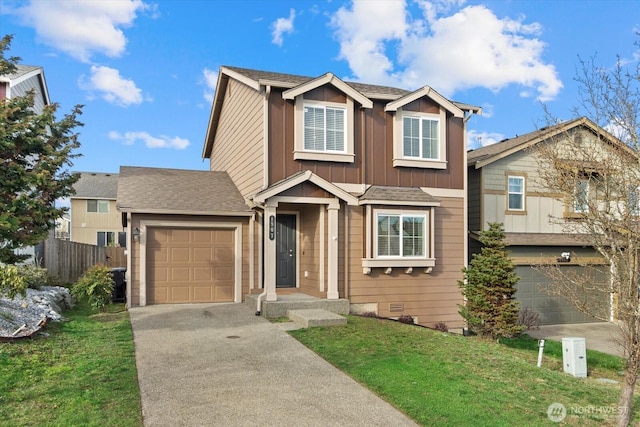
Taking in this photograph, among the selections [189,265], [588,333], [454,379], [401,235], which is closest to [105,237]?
[189,265]

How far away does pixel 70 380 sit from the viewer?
19.2ft

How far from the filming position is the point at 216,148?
59.3 ft

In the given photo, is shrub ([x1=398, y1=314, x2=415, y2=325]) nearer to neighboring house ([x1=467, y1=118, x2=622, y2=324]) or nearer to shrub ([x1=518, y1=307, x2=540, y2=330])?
shrub ([x1=518, y1=307, x2=540, y2=330])

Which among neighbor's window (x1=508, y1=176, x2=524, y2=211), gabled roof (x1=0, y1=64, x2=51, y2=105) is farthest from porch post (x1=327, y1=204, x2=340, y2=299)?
gabled roof (x1=0, y1=64, x2=51, y2=105)

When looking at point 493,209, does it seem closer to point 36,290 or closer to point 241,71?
point 241,71

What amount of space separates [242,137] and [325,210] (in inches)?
142

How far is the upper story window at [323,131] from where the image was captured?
11.8 m

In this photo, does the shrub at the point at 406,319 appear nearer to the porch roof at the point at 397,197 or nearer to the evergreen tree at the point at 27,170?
the porch roof at the point at 397,197

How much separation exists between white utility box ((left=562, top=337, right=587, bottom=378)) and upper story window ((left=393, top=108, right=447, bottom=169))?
5795 mm

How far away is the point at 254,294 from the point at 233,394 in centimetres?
712

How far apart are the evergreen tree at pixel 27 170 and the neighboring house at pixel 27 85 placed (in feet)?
21.2

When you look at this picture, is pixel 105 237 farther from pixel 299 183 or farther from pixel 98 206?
pixel 299 183

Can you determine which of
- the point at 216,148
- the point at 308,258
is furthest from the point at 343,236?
the point at 216,148

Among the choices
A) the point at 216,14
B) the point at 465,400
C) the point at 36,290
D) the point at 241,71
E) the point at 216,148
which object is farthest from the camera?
the point at 216,148
